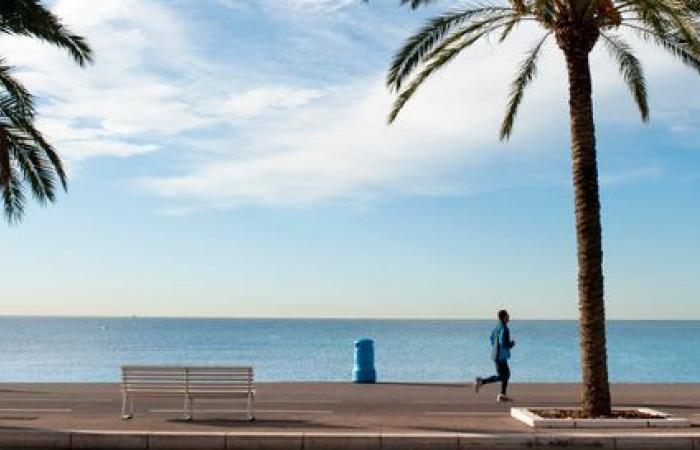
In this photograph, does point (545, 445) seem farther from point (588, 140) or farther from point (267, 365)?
point (267, 365)

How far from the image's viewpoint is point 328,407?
15.7 metres

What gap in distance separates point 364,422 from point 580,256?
4.03m

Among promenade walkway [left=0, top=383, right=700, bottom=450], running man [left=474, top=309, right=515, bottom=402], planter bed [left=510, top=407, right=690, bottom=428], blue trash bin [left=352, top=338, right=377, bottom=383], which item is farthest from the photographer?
blue trash bin [left=352, top=338, right=377, bottom=383]

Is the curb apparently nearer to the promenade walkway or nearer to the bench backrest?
the promenade walkway

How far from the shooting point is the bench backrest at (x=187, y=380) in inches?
547

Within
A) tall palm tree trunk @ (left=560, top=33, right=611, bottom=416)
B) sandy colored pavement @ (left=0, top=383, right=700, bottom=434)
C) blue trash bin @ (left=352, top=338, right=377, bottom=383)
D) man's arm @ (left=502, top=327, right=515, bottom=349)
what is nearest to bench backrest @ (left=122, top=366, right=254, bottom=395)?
sandy colored pavement @ (left=0, top=383, right=700, bottom=434)

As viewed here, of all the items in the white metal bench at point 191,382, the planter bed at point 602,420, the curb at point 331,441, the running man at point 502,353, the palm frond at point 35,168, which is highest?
the palm frond at point 35,168

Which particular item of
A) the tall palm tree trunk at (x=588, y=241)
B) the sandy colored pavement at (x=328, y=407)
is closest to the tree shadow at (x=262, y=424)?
the sandy colored pavement at (x=328, y=407)

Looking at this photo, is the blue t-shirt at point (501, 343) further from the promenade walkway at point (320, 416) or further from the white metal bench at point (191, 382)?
the white metal bench at point (191, 382)

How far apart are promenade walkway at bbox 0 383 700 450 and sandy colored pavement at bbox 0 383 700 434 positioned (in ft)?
0.05

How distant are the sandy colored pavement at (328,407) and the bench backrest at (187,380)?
0.43 meters

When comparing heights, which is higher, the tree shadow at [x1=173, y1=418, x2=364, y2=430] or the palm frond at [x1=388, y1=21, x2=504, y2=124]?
the palm frond at [x1=388, y1=21, x2=504, y2=124]

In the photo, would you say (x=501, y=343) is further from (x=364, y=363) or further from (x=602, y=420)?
(x=364, y=363)

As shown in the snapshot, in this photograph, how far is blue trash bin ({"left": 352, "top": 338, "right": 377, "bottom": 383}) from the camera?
69.1 feet
